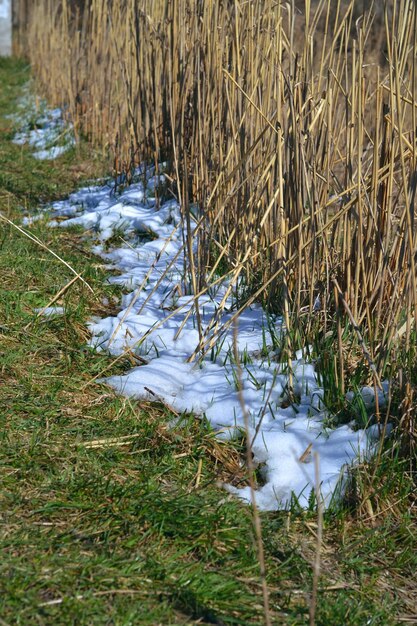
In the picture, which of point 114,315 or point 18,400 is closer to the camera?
point 18,400

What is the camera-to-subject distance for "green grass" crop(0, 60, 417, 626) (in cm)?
154

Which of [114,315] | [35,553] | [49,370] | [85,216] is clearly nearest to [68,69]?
[85,216]

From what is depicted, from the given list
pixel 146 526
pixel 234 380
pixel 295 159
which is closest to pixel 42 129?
pixel 295 159

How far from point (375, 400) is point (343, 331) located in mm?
430

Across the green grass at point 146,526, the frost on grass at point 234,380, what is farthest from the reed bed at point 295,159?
the green grass at point 146,526

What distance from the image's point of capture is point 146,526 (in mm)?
1754

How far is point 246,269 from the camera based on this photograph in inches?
109

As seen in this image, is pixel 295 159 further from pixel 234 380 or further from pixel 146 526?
pixel 146 526

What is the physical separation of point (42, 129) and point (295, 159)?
4292 millimetres

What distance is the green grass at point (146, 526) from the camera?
154cm

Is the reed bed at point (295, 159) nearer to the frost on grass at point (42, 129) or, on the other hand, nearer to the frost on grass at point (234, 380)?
the frost on grass at point (234, 380)

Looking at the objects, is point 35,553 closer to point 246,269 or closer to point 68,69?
point 246,269

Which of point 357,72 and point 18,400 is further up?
point 357,72

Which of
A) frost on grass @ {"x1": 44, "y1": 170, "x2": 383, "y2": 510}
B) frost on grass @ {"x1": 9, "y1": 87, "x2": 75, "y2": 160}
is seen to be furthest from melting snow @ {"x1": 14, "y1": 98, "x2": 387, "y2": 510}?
frost on grass @ {"x1": 9, "y1": 87, "x2": 75, "y2": 160}
